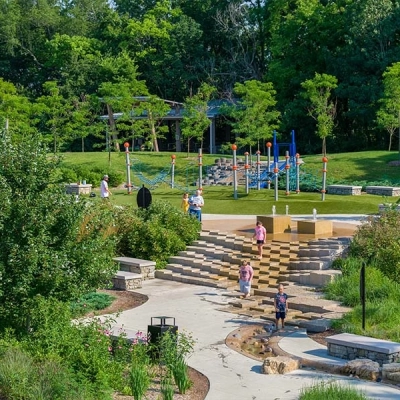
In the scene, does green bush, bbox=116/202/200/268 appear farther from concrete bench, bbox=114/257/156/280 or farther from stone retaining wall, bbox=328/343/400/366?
stone retaining wall, bbox=328/343/400/366

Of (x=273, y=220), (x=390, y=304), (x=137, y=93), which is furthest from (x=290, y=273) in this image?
(x=137, y=93)

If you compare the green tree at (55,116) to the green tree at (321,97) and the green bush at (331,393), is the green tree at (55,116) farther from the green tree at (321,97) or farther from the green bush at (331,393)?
the green bush at (331,393)

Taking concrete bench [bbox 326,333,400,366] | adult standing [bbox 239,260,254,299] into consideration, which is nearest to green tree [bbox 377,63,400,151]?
adult standing [bbox 239,260,254,299]

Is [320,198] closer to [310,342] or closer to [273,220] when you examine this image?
[273,220]

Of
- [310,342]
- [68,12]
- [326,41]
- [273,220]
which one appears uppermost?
[68,12]

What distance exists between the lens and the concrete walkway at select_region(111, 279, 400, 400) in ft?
46.9

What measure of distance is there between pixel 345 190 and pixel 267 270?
1612cm

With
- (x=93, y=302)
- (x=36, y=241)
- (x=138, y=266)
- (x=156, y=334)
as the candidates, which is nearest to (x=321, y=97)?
(x=138, y=266)

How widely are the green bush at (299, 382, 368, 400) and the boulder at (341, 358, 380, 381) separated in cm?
137

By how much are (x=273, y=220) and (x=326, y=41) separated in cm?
3405

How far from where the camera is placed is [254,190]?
40.4 metres

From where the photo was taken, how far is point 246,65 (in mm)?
65625

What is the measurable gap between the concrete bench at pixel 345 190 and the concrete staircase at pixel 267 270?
1322cm

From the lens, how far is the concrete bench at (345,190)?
39312 mm
